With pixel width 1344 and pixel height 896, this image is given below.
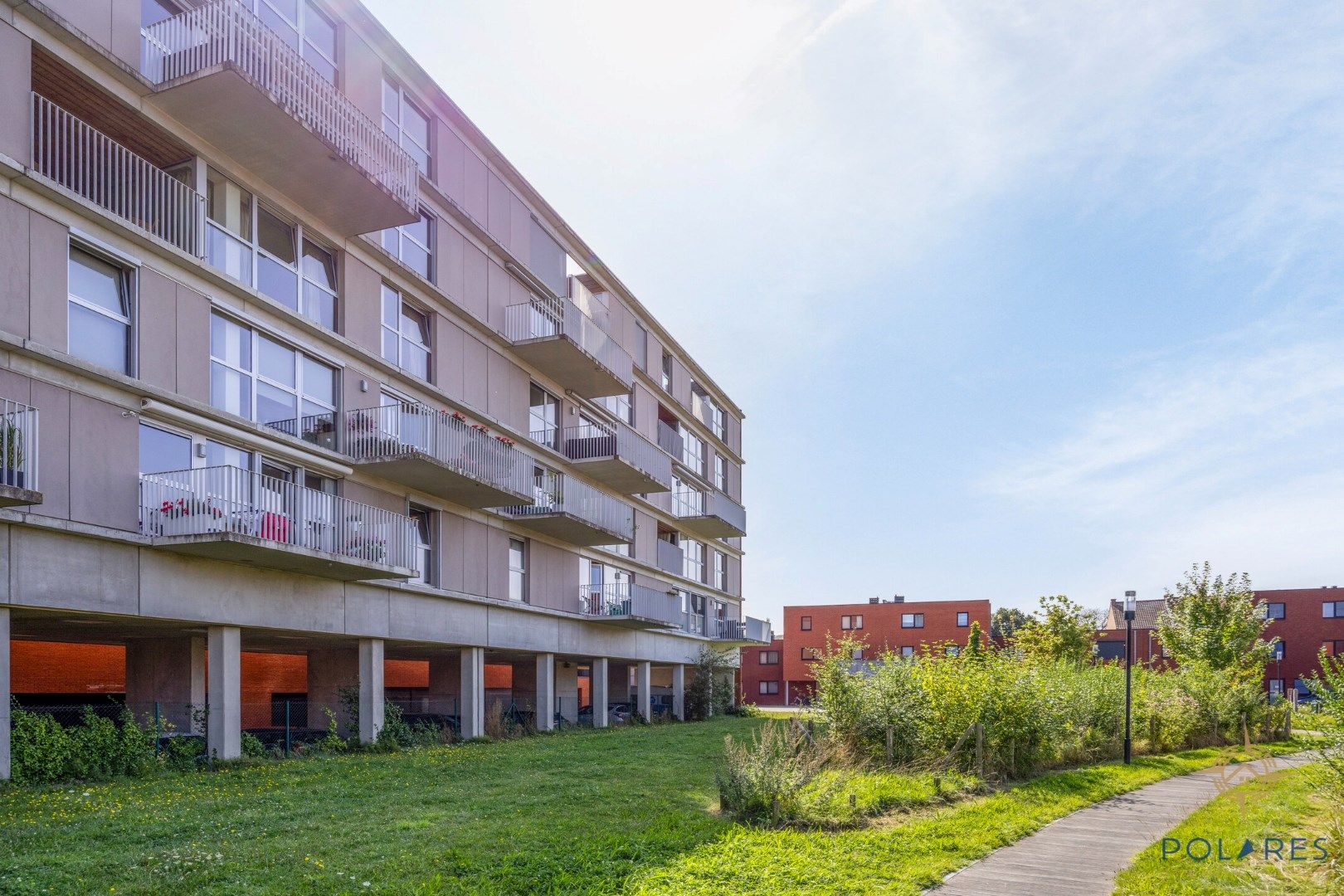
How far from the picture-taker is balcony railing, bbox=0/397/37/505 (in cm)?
1224

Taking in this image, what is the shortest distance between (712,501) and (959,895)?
1386 inches

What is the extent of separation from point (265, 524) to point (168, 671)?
19.6 ft

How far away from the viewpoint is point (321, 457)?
1950 cm

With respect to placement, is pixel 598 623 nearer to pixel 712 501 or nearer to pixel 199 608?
pixel 712 501

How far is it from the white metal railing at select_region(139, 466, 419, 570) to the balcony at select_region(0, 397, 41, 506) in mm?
2409

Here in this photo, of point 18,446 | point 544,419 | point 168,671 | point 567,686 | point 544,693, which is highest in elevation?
point 544,419

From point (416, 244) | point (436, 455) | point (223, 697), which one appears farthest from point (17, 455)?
point (416, 244)

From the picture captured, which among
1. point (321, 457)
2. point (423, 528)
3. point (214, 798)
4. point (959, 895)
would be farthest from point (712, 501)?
point (959, 895)

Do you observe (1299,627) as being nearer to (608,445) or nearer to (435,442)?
(608,445)

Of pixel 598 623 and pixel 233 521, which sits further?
pixel 598 623

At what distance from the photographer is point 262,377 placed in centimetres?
1822

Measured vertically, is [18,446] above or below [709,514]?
above

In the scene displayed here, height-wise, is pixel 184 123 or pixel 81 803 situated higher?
pixel 184 123

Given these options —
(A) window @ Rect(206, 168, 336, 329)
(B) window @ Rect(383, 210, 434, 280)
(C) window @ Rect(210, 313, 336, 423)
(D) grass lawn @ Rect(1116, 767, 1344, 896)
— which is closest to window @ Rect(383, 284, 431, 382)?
(B) window @ Rect(383, 210, 434, 280)
